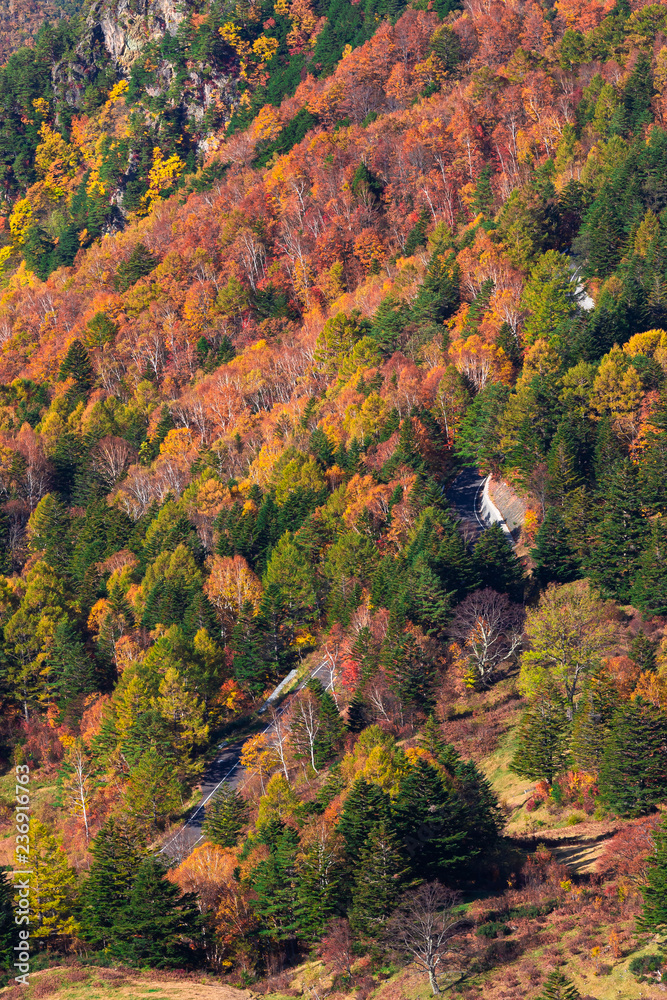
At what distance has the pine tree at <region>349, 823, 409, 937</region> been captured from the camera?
5306 centimetres

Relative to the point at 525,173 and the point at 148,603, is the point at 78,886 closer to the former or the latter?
the point at 148,603

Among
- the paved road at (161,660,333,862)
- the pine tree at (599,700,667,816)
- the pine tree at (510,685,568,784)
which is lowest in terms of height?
the paved road at (161,660,333,862)

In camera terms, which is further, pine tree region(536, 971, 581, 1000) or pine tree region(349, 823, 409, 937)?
pine tree region(349, 823, 409, 937)

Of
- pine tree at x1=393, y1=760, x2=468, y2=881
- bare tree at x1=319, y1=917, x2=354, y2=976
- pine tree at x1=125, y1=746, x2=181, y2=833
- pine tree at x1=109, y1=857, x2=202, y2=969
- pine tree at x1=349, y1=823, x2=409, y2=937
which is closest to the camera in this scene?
bare tree at x1=319, y1=917, x2=354, y2=976

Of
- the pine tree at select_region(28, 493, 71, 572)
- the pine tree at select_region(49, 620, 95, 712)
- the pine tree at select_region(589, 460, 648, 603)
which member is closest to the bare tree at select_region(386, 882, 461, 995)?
the pine tree at select_region(589, 460, 648, 603)

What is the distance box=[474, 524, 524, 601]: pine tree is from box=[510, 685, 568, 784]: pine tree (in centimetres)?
2049

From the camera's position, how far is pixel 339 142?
180m

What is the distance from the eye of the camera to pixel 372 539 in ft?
316

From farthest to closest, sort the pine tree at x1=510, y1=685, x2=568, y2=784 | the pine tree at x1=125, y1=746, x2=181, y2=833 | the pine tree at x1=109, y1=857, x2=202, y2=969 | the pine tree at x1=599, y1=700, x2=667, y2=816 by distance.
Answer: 1. the pine tree at x1=125, y1=746, x2=181, y2=833
2. the pine tree at x1=510, y1=685, x2=568, y2=784
3. the pine tree at x1=109, y1=857, x2=202, y2=969
4. the pine tree at x1=599, y1=700, x2=667, y2=816

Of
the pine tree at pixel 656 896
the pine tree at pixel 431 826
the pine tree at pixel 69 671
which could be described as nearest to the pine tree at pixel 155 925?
the pine tree at pixel 431 826

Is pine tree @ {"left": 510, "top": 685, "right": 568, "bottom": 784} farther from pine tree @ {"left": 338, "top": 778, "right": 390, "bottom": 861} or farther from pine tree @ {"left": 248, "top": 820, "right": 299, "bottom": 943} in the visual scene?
pine tree @ {"left": 248, "top": 820, "right": 299, "bottom": 943}

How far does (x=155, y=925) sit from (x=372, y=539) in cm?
4554

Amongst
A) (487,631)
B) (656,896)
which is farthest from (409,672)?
(656,896)

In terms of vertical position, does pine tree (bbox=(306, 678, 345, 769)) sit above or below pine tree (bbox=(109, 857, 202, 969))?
below
